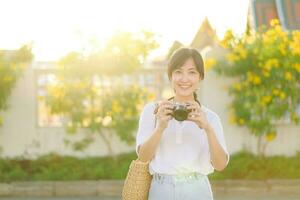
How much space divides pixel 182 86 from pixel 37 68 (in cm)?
897

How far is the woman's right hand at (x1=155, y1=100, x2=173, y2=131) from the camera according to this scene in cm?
309

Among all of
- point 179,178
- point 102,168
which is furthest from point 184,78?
point 102,168

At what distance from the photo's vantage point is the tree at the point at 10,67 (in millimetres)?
11273

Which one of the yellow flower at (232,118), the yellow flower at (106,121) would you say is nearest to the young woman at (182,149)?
the yellow flower at (106,121)

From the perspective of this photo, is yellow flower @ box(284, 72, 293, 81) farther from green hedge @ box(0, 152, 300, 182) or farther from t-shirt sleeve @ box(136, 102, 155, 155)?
t-shirt sleeve @ box(136, 102, 155, 155)

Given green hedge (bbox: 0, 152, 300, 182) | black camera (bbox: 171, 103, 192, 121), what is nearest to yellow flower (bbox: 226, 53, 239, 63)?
green hedge (bbox: 0, 152, 300, 182)

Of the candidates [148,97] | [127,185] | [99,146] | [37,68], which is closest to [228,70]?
[148,97]

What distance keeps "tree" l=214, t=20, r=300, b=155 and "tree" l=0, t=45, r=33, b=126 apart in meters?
3.26

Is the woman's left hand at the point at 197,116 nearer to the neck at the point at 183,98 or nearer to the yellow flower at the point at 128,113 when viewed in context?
the neck at the point at 183,98

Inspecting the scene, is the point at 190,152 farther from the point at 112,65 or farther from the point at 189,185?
the point at 112,65

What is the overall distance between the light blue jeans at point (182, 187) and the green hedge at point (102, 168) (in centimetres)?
715

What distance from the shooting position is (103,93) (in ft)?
37.9

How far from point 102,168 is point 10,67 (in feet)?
7.44

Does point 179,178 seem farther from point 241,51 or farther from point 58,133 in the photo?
point 58,133
